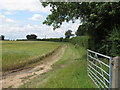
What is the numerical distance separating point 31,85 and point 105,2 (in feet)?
17.7

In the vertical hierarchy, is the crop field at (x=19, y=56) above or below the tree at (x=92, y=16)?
below

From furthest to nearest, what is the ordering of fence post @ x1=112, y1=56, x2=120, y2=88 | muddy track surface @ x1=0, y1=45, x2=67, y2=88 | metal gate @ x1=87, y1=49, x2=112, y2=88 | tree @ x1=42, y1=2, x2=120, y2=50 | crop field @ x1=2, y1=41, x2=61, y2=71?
crop field @ x1=2, y1=41, x2=61, y2=71 → tree @ x1=42, y1=2, x2=120, y2=50 → muddy track surface @ x1=0, y1=45, x2=67, y2=88 → metal gate @ x1=87, y1=49, x2=112, y2=88 → fence post @ x1=112, y1=56, x2=120, y2=88

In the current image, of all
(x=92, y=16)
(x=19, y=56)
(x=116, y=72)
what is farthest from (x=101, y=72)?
(x=19, y=56)

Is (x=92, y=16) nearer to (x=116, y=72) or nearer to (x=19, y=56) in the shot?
(x=116, y=72)

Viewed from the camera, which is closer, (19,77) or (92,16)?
(19,77)

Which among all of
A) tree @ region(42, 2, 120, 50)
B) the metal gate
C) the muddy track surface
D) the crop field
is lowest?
the muddy track surface

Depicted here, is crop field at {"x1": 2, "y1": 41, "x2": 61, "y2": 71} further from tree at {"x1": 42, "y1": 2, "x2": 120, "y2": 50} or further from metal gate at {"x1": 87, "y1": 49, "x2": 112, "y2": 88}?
metal gate at {"x1": 87, "y1": 49, "x2": 112, "y2": 88}

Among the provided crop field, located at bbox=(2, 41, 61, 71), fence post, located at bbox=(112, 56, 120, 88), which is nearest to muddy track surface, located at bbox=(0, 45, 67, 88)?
crop field, located at bbox=(2, 41, 61, 71)

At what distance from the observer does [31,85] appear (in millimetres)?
5895

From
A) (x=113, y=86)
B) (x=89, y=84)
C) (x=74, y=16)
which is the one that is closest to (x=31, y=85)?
(x=89, y=84)

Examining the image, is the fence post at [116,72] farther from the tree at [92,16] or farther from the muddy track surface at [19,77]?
the tree at [92,16]

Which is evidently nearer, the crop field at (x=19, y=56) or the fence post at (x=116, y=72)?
the fence post at (x=116, y=72)

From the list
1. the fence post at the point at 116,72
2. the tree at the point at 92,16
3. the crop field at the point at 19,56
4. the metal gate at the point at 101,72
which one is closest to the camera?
the fence post at the point at 116,72

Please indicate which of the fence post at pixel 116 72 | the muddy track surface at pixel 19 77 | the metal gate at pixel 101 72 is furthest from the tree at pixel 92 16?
the fence post at pixel 116 72
